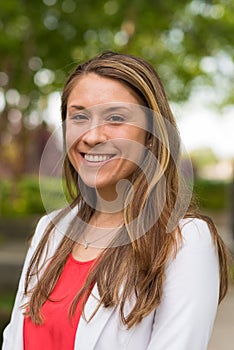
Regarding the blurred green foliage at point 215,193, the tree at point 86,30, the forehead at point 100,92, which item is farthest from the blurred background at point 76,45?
the blurred green foliage at point 215,193

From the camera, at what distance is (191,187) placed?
83.7 inches

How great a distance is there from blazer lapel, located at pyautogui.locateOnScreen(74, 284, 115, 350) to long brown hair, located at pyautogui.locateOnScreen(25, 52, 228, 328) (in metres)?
0.03

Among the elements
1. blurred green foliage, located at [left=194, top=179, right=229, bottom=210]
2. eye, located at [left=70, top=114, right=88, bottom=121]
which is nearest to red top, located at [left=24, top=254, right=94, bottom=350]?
eye, located at [left=70, top=114, right=88, bottom=121]

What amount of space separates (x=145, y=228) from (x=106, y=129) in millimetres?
300

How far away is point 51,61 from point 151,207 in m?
9.28

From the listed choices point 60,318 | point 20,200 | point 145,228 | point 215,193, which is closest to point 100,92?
point 145,228

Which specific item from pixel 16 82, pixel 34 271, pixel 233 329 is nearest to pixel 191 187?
pixel 34 271

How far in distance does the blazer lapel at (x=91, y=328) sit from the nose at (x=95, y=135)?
1.49 ft

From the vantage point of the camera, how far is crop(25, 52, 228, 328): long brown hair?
1.91 meters

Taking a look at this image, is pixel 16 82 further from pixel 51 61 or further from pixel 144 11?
pixel 144 11

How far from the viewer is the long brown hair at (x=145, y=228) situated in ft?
6.26

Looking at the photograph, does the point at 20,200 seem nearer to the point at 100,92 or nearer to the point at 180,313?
the point at 100,92

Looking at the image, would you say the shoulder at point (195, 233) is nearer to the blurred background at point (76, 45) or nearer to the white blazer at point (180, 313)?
the white blazer at point (180, 313)

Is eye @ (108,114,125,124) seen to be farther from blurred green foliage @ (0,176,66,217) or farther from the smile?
blurred green foliage @ (0,176,66,217)
